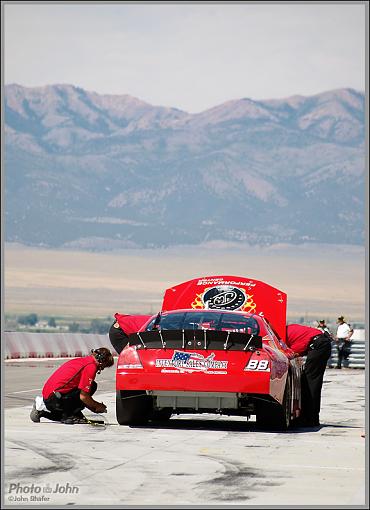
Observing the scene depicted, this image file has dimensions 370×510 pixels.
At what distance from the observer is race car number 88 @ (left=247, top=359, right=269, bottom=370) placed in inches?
618

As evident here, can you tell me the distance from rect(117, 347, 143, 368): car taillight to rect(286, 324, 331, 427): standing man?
2.81 metres

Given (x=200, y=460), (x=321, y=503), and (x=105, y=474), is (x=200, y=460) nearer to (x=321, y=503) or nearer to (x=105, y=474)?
(x=105, y=474)

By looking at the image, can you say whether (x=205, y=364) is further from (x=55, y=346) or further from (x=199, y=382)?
(x=55, y=346)

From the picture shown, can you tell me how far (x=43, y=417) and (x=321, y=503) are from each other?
7022 mm

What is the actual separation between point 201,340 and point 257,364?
0.69 meters

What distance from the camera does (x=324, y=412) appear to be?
2097cm

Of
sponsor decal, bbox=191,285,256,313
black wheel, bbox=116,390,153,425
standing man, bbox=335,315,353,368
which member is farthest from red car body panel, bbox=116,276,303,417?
standing man, bbox=335,315,353,368

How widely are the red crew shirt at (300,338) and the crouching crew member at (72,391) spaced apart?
2.74m

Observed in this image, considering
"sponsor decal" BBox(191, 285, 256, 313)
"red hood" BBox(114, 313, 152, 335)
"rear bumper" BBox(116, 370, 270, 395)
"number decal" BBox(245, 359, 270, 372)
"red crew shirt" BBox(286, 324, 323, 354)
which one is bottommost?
"rear bumper" BBox(116, 370, 270, 395)

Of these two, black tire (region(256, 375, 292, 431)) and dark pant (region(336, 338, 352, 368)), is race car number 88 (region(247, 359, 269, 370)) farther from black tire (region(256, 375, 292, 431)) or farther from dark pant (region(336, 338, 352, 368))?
dark pant (region(336, 338, 352, 368))

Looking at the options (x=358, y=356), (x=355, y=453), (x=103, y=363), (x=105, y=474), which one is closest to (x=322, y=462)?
(x=355, y=453)

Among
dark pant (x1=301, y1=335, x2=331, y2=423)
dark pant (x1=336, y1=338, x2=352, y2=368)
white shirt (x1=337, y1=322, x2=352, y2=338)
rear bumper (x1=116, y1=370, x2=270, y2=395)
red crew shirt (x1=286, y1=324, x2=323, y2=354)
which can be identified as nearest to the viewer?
rear bumper (x1=116, y1=370, x2=270, y2=395)

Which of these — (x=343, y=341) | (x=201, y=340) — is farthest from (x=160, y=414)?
(x=343, y=341)

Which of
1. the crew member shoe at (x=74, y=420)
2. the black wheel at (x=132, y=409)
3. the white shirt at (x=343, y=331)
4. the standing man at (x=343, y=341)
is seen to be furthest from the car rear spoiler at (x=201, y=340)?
the white shirt at (x=343, y=331)
